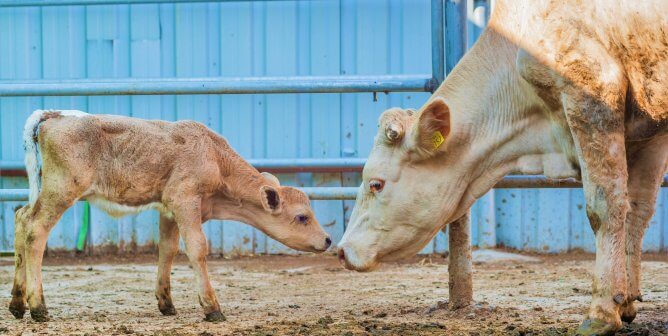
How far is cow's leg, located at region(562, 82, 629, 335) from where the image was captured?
179 inches

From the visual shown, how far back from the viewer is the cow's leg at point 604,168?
4.54 metres

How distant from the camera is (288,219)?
22.7 feet

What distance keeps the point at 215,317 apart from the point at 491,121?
1.99m

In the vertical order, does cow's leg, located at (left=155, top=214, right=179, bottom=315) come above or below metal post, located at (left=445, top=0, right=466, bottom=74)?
below

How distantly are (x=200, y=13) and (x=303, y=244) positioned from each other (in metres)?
3.85

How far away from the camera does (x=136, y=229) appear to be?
10180mm

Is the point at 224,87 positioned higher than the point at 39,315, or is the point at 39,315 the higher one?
the point at 224,87

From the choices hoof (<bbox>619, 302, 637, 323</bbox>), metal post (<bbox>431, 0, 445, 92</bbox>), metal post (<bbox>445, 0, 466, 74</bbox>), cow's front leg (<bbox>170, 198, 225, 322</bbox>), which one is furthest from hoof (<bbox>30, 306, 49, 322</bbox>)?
hoof (<bbox>619, 302, 637, 323</bbox>)

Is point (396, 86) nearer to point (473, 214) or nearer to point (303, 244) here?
point (303, 244)

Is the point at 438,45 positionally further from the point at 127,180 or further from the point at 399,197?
the point at 127,180

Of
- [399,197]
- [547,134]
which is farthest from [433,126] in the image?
[547,134]

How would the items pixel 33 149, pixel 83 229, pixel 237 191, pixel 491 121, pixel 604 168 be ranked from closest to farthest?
pixel 604 168
pixel 491 121
pixel 33 149
pixel 237 191
pixel 83 229

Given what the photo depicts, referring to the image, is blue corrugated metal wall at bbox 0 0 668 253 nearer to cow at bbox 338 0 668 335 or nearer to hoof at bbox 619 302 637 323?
cow at bbox 338 0 668 335

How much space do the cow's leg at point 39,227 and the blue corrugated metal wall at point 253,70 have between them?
4.03 meters
